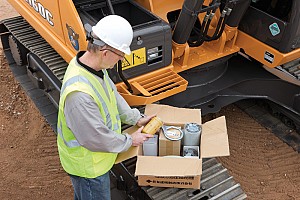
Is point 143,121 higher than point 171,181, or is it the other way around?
point 143,121

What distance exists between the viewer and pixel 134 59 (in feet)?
→ 14.0

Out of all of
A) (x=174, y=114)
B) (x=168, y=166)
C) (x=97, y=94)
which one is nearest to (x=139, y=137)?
(x=168, y=166)

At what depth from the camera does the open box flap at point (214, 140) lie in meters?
3.67

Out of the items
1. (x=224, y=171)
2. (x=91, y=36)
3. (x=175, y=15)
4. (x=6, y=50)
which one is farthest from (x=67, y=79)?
(x=6, y=50)

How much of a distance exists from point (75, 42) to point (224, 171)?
68.1 inches

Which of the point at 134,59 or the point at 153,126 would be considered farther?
the point at 134,59

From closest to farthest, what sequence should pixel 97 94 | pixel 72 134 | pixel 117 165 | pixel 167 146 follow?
pixel 97 94 < pixel 72 134 < pixel 167 146 < pixel 117 165

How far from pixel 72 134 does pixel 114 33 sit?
0.75 m

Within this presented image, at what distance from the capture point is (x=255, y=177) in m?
4.88

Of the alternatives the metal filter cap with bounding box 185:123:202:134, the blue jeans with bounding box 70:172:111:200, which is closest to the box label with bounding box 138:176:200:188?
the blue jeans with bounding box 70:172:111:200

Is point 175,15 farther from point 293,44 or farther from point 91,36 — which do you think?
point 91,36

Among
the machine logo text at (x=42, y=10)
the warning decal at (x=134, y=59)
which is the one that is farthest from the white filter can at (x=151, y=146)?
the machine logo text at (x=42, y=10)

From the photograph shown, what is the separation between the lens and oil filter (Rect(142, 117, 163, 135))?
3.67 m

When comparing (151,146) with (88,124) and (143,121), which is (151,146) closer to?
(143,121)
